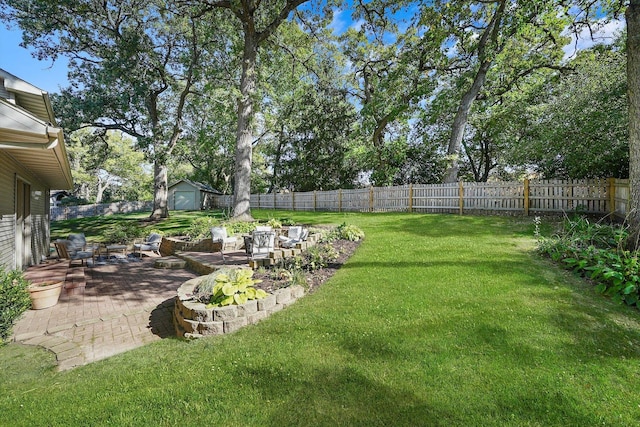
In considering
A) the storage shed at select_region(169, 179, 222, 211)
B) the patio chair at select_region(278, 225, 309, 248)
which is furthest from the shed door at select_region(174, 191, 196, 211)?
the patio chair at select_region(278, 225, 309, 248)

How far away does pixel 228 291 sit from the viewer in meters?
3.83

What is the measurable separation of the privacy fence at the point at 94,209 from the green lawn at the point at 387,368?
29099 mm

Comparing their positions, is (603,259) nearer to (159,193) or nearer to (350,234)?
(350,234)

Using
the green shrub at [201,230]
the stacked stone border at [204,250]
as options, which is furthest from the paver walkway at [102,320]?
the green shrub at [201,230]

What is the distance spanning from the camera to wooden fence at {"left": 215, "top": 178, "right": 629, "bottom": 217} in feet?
27.2

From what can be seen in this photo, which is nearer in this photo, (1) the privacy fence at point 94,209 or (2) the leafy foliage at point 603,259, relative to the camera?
(2) the leafy foliage at point 603,259

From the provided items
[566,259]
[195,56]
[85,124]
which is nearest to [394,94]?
[195,56]

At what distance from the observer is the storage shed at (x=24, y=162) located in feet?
9.99

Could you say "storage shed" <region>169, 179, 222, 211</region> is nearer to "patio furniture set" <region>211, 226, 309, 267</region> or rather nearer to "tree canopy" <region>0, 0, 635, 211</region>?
"tree canopy" <region>0, 0, 635, 211</region>

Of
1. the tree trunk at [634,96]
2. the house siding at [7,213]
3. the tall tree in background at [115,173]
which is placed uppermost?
the tall tree in background at [115,173]

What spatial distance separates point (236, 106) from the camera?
1228 cm

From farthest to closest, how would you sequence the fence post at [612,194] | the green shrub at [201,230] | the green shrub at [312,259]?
the green shrub at [201,230] → the fence post at [612,194] → the green shrub at [312,259]

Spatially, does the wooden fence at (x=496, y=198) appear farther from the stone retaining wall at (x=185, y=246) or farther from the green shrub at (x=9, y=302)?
the green shrub at (x=9, y=302)

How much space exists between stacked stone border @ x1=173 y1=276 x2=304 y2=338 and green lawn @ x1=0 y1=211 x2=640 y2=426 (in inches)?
6.9
